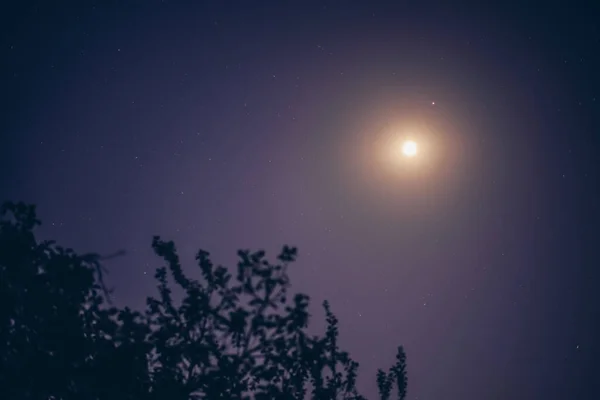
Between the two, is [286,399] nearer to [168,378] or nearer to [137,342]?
[168,378]

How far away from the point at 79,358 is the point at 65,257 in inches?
70.2

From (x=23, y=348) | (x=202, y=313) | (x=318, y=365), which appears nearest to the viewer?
(x=23, y=348)

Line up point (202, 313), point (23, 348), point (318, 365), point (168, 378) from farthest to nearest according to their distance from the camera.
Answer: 1. point (318, 365)
2. point (202, 313)
3. point (168, 378)
4. point (23, 348)

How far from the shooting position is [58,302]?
726 centimetres

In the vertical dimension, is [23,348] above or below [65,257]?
below

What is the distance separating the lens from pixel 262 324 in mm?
9273

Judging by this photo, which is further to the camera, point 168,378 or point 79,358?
point 168,378

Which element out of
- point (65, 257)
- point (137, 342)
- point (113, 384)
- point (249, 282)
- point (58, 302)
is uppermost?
point (249, 282)

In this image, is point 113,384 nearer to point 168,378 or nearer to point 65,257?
point 168,378

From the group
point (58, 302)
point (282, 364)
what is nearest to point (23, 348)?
point (58, 302)

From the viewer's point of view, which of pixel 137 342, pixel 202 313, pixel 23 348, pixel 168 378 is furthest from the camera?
pixel 202 313

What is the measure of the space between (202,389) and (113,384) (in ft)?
7.63

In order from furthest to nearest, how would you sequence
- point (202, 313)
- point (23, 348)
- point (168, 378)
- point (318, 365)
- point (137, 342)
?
point (318, 365) → point (202, 313) → point (168, 378) → point (137, 342) → point (23, 348)

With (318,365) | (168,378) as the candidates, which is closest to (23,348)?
(168,378)
